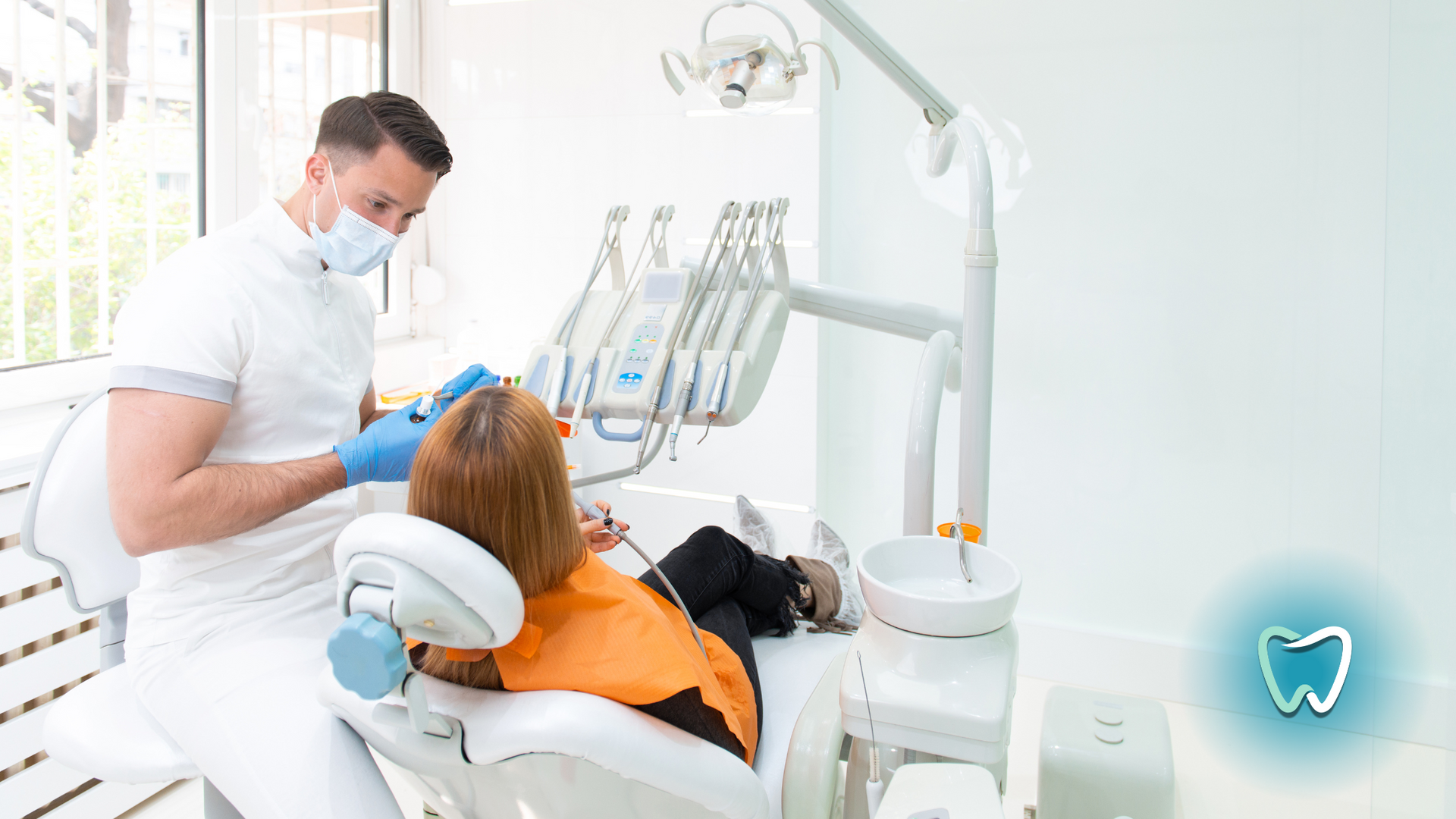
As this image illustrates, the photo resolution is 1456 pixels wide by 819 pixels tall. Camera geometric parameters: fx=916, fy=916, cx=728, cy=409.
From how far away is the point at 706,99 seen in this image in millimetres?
2639

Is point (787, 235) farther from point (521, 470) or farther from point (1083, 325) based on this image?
point (521, 470)

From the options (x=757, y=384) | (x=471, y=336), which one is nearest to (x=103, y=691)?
(x=757, y=384)

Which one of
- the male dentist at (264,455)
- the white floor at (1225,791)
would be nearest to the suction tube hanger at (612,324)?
the male dentist at (264,455)

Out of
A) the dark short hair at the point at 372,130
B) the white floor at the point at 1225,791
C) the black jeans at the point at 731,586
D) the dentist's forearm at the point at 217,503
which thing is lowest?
the white floor at the point at 1225,791

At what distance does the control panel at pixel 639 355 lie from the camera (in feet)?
4.11

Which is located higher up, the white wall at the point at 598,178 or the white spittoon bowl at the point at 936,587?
the white wall at the point at 598,178

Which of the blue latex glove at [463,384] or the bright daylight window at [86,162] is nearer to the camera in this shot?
the blue latex glove at [463,384]

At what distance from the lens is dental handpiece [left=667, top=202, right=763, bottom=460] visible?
1209mm

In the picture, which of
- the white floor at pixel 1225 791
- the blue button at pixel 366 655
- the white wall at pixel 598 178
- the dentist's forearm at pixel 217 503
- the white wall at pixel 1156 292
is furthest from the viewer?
the white wall at pixel 598 178

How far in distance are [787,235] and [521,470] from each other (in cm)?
176

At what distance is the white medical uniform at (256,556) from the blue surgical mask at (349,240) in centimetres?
3

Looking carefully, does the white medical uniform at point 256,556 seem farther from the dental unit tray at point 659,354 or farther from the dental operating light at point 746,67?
the dental operating light at point 746,67

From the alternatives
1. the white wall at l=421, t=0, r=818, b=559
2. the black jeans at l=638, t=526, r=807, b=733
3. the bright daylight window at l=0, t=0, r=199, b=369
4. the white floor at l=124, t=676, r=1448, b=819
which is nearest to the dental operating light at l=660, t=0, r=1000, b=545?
the black jeans at l=638, t=526, r=807, b=733

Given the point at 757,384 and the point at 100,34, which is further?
the point at 100,34
